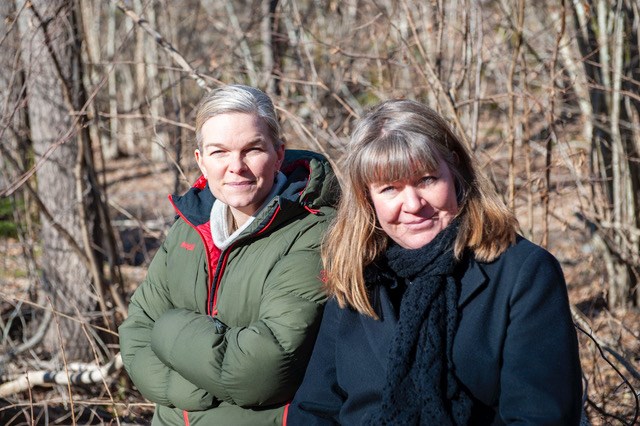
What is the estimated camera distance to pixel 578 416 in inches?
81.0

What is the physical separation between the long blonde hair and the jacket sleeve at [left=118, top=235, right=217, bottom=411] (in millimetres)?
686

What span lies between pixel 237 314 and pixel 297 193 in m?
0.48

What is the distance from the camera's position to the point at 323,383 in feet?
7.93

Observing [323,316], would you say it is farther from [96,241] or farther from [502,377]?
[96,241]

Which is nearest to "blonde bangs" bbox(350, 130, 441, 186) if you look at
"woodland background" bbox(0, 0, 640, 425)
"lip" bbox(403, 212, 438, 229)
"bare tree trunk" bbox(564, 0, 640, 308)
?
"lip" bbox(403, 212, 438, 229)

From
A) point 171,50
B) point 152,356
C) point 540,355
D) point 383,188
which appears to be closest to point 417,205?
point 383,188

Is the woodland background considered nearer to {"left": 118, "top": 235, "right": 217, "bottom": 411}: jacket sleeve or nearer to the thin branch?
the thin branch

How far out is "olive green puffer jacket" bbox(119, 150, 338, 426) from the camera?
2.54m

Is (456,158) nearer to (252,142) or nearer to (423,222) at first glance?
(423,222)

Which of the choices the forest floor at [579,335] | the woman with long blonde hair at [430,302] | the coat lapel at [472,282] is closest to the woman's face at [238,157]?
the woman with long blonde hair at [430,302]

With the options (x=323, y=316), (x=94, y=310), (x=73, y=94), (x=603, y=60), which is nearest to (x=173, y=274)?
(x=323, y=316)

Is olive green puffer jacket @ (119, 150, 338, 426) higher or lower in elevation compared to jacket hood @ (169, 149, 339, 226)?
lower

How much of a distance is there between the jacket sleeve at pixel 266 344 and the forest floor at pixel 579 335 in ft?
3.39

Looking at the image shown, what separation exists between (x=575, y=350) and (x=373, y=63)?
5.54m
